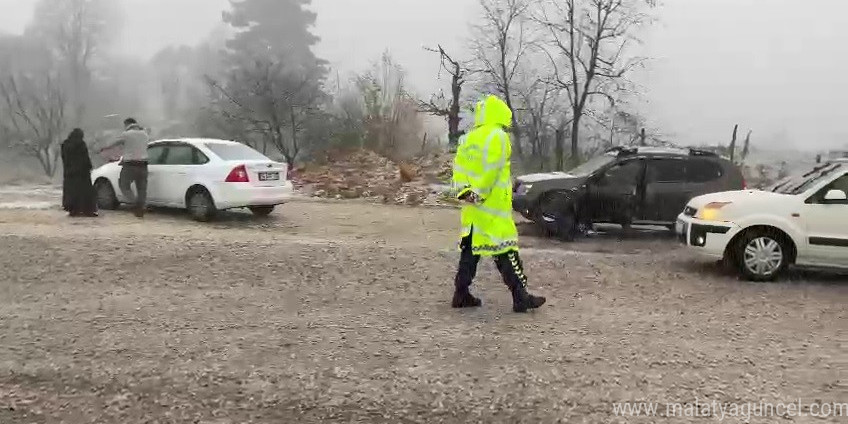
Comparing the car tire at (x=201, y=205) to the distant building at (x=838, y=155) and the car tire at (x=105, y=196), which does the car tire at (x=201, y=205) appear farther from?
the distant building at (x=838, y=155)

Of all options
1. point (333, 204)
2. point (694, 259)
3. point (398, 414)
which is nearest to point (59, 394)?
point (398, 414)

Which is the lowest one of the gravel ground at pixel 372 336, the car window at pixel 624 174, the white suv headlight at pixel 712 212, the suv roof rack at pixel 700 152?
the gravel ground at pixel 372 336

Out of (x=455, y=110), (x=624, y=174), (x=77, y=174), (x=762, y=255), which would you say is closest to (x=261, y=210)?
(x=77, y=174)

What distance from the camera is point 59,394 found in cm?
403

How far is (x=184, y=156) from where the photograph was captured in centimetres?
1230

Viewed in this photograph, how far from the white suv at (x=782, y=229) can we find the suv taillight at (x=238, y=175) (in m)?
7.18

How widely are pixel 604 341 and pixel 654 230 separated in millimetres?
7021

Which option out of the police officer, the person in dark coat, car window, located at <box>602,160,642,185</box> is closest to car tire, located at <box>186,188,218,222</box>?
the person in dark coat

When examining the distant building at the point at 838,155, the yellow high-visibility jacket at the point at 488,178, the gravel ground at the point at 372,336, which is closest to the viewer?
the gravel ground at the point at 372,336

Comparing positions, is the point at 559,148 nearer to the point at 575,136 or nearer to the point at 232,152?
the point at 575,136

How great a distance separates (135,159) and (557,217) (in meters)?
7.00

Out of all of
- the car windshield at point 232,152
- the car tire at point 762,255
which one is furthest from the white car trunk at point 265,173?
the car tire at point 762,255

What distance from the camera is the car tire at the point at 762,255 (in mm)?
7891

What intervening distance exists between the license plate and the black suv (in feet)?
13.5
